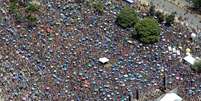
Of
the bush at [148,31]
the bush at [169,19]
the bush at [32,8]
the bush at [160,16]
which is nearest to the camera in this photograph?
the bush at [148,31]

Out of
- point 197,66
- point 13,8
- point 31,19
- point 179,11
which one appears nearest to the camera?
point 197,66

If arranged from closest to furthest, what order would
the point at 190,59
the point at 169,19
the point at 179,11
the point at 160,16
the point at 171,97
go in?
the point at 171,97 < the point at 190,59 < the point at 169,19 < the point at 160,16 < the point at 179,11

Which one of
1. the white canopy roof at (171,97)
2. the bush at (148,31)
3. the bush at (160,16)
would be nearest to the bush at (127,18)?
the bush at (148,31)

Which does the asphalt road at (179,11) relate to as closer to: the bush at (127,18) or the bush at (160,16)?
the bush at (160,16)

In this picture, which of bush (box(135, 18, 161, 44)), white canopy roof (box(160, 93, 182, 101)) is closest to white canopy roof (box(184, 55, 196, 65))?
bush (box(135, 18, 161, 44))

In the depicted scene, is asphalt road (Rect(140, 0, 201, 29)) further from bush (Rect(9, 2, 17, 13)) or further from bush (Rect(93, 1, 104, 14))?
bush (Rect(9, 2, 17, 13))

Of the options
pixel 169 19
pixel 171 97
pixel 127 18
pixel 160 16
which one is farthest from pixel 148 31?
pixel 171 97

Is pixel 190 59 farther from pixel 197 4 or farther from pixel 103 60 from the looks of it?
pixel 197 4
